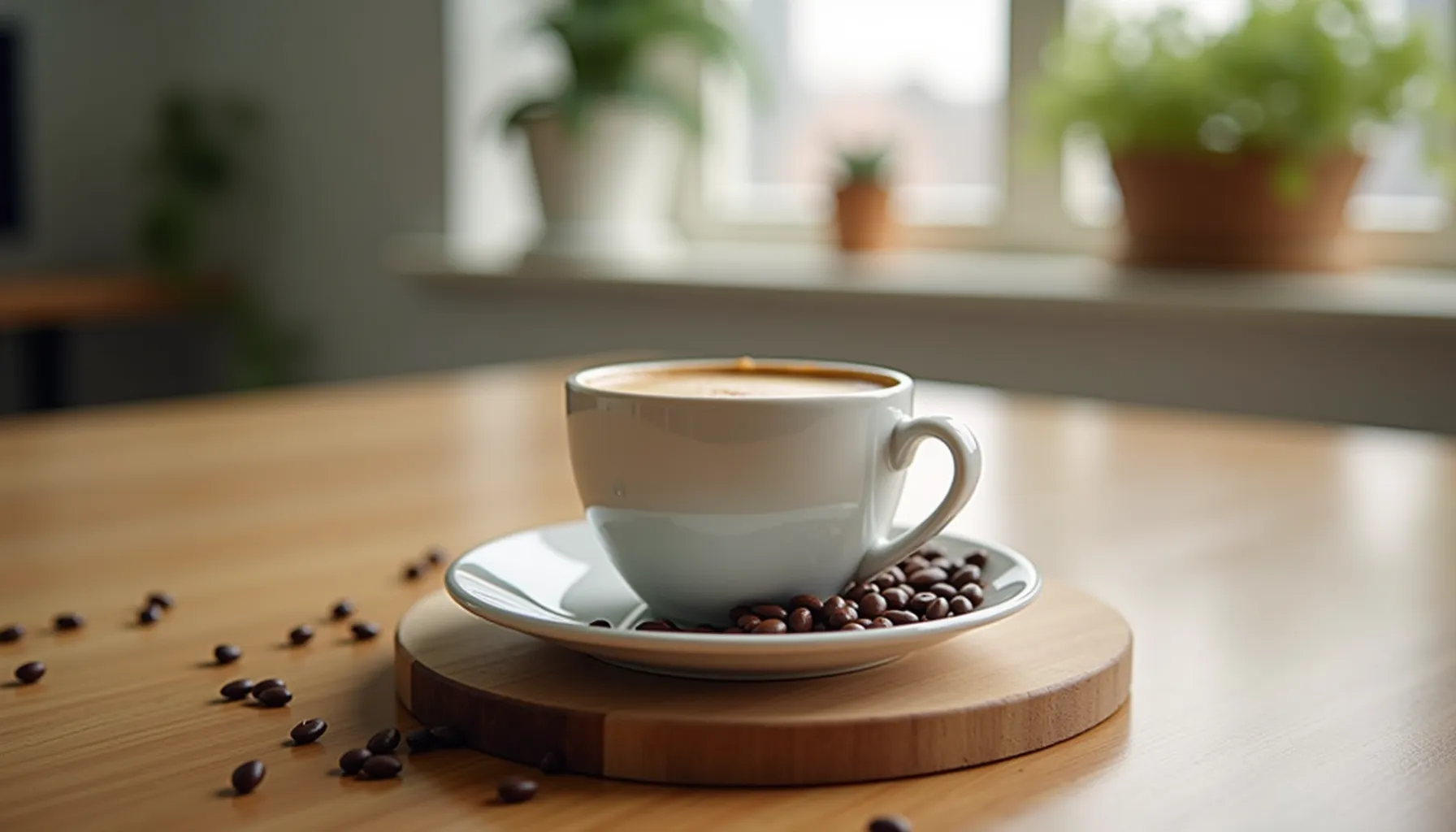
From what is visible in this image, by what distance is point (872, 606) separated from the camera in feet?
2.03

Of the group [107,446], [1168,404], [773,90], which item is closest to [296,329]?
[773,90]

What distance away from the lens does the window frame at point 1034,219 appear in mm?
2605

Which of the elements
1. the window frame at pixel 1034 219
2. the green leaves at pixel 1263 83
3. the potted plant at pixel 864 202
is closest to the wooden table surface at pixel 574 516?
the green leaves at pixel 1263 83

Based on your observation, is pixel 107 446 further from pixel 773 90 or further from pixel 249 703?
pixel 773 90

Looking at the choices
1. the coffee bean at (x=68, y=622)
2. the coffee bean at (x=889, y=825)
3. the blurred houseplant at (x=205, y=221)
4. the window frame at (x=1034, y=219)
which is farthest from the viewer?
the blurred houseplant at (x=205, y=221)

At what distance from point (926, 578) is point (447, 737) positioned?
21 cm

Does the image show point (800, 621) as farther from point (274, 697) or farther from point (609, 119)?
point (609, 119)

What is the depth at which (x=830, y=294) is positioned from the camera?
9.14ft

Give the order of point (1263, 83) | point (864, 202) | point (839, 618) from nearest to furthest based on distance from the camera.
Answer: point (839, 618) < point (1263, 83) < point (864, 202)

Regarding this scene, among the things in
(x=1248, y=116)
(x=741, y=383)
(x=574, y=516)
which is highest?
(x=1248, y=116)

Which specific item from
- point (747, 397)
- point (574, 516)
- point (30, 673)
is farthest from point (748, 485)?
point (574, 516)

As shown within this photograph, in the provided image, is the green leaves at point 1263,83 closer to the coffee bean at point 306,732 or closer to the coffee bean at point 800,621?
the coffee bean at point 800,621

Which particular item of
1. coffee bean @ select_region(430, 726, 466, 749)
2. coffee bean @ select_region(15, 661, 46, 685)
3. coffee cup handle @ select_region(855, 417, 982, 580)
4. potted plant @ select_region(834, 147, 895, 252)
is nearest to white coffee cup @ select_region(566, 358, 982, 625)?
coffee cup handle @ select_region(855, 417, 982, 580)

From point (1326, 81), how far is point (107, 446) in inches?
67.5
